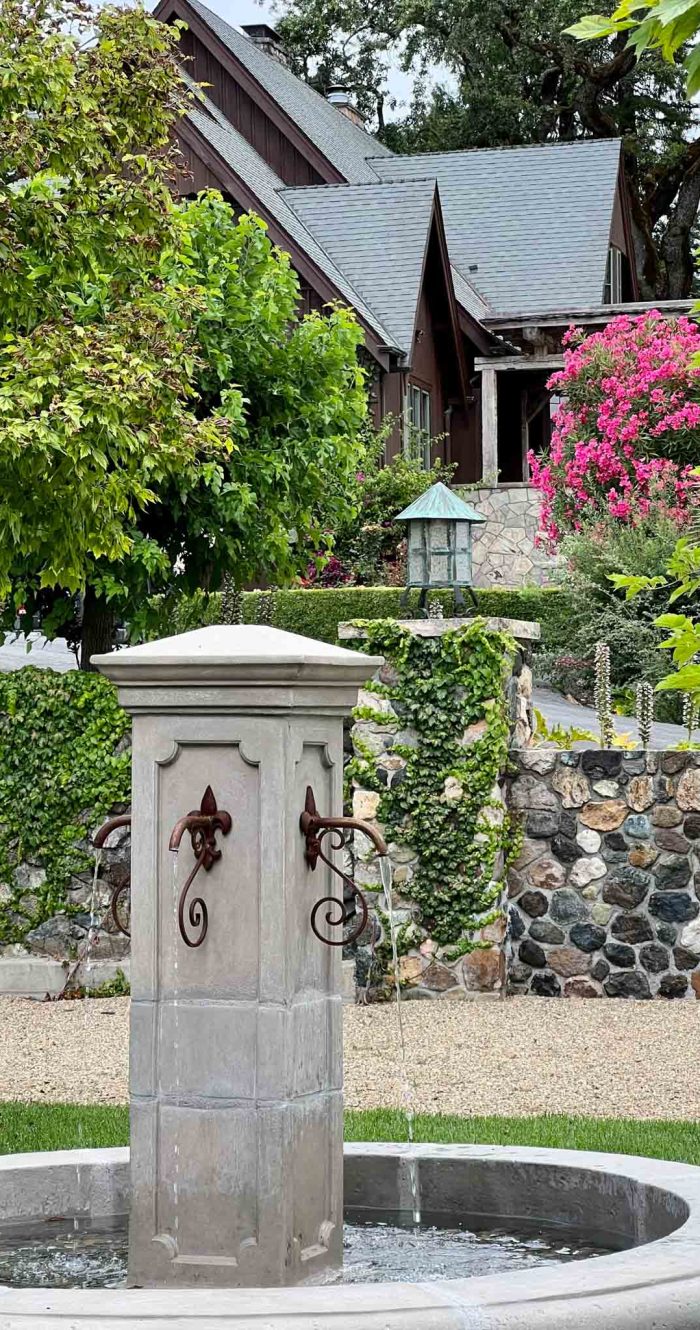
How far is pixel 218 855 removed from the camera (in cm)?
382

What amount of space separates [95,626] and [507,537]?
1075 centimetres

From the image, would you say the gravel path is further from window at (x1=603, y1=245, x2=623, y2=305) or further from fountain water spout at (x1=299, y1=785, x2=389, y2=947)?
window at (x1=603, y1=245, x2=623, y2=305)

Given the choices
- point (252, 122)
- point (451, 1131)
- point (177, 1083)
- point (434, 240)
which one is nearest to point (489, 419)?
point (434, 240)

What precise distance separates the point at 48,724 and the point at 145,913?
6.77 metres

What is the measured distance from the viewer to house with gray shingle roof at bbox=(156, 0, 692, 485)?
23.2m

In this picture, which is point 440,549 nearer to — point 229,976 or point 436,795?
point 436,795

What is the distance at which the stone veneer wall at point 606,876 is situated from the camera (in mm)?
9578

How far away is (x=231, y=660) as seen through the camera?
3.72 meters

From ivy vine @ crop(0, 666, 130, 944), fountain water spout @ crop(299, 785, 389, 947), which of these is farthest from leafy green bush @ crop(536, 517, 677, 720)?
fountain water spout @ crop(299, 785, 389, 947)

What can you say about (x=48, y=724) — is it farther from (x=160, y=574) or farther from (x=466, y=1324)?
(x=466, y=1324)

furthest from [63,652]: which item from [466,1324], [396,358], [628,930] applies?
[466,1324]

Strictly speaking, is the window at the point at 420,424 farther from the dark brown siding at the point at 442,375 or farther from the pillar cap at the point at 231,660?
the pillar cap at the point at 231,660

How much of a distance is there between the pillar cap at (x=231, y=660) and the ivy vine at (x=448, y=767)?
571cm

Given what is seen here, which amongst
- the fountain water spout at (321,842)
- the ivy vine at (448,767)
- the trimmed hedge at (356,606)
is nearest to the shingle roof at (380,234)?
the trimmed hedge at (356,606)
